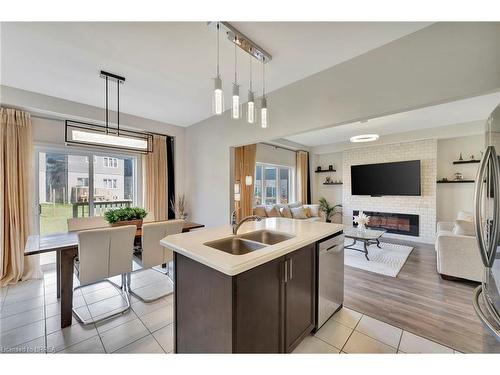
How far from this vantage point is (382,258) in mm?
3684

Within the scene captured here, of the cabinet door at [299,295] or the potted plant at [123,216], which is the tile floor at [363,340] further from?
the potted plant at [123,216]

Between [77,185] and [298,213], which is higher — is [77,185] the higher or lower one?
the higher one

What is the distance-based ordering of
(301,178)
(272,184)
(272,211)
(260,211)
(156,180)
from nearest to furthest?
(156,180), (260,211), (272,211), (272,184), (301,178)

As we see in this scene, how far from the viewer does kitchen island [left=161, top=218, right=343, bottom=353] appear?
1163 mm

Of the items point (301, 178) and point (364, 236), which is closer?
point (364, 236)

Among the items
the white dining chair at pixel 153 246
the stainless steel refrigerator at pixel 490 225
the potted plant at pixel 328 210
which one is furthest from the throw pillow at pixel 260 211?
the stainless steel refrigerator at pixel 490 225

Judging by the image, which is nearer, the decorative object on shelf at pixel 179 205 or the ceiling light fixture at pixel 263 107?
the ceiling light fixture at pixel 263 107

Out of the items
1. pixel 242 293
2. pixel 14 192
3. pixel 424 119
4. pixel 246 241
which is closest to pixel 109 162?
pixel 14 192

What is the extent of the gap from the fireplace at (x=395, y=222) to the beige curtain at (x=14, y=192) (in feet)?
23.1

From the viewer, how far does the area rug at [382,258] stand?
3214 mm

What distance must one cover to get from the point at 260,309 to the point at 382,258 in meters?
3.37

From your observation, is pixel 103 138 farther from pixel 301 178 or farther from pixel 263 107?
pixel 301 178
